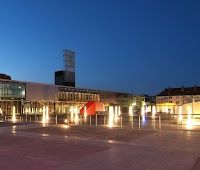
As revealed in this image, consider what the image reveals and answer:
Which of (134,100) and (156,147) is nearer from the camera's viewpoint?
(156,147)

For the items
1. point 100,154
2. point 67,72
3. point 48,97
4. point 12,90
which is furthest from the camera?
point 67,72

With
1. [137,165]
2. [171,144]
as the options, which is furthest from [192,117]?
[137,165]

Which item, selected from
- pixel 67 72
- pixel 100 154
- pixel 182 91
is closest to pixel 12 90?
pixel 67 72

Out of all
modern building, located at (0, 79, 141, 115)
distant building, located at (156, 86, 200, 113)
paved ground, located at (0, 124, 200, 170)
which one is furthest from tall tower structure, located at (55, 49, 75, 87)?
paved ground, located at (0, 124, 200, 170)

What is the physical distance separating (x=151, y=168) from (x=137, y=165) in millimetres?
635

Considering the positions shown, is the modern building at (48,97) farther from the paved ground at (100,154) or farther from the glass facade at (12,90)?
the paved ground at (100,154)

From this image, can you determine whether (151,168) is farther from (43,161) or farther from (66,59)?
(66,59)

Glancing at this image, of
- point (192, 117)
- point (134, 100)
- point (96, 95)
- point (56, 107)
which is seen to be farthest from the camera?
point (134, 100)

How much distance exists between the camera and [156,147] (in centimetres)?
1520

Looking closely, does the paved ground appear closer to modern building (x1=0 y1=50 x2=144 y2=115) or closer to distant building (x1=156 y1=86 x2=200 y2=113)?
modern building (x1=0 y1=50 x2=144 y2=115)

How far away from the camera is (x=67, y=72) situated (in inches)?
4454

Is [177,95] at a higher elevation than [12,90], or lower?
higher

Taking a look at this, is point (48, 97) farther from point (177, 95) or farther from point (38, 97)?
point (177, 95)

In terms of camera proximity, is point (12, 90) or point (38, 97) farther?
point (38, 97)
